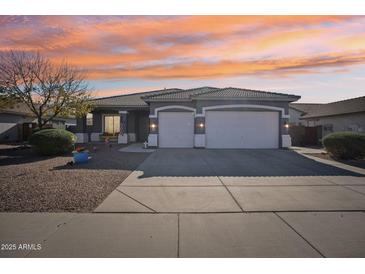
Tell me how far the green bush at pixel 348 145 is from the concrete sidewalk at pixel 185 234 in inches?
365

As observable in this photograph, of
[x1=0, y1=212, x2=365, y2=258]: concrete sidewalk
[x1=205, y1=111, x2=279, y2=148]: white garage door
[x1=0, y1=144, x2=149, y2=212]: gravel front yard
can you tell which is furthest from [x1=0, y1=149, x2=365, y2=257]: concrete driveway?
[x1=205, y1=111, x2=279, y2=148]: white garage door

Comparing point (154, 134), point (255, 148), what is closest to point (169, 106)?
point (154, 134)

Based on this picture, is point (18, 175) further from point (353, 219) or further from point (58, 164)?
point (353, 219)

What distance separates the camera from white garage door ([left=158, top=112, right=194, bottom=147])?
1881cm

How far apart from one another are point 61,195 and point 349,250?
6.35 metres

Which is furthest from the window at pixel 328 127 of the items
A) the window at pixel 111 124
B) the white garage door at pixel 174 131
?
the window at pixel 111 124

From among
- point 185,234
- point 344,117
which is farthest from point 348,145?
point 344,117

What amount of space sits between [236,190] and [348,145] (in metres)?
9.54

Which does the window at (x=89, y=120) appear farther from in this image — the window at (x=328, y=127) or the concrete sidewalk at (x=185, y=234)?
the window at (x=328, y=127)

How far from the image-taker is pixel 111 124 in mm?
25047

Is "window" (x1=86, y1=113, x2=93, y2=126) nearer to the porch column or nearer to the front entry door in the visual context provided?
the porch column

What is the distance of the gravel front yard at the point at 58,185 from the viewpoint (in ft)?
17.9

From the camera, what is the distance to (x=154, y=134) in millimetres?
18562

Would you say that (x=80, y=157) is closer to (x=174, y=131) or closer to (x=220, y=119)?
(x=174, y=131)
